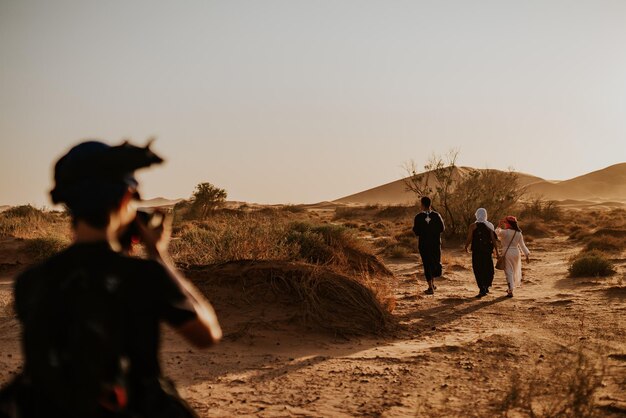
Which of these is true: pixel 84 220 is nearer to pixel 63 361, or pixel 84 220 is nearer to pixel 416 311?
pixel 63 361

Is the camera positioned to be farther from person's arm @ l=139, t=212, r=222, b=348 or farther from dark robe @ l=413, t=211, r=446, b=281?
dark robe @ l=413, t=211, r=446, b=281

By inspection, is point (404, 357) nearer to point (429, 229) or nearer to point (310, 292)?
point (310, 292)

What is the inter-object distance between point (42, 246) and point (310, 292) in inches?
426

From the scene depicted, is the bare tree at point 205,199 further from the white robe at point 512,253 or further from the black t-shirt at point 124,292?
the black t-shirt at point 124,292

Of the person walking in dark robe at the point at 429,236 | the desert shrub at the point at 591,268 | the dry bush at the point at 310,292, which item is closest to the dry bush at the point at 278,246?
the dry bush at the point at 310,292

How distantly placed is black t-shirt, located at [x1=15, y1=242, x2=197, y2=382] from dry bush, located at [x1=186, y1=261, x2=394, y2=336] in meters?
6.92

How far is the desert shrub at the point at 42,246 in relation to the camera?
1675 centimetres

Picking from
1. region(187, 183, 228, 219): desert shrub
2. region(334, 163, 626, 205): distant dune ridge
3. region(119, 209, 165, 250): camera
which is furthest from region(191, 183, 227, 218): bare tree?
region(334, 163, 626, 205): distant dune ridge

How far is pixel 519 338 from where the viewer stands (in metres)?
8.52

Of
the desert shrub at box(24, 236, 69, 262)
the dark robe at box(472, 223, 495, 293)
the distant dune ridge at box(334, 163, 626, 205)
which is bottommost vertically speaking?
the dark robe at box(472, 223, 495, 293)

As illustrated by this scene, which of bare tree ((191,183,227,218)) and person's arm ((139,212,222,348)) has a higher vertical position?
bare tree ((191,183,227,218))

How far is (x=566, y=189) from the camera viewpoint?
137125 mm

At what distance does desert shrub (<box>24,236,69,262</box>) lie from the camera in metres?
16.8

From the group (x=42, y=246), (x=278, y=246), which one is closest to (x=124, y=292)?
(x=278, y=246)
